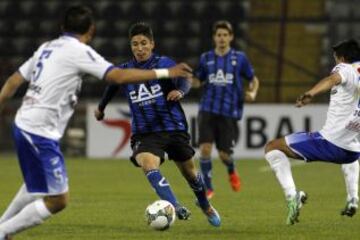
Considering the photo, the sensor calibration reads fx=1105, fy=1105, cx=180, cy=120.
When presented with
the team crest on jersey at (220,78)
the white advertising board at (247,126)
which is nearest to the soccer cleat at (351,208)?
the team crest on jersey at (220,78)

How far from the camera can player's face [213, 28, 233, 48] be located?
47.1 feet

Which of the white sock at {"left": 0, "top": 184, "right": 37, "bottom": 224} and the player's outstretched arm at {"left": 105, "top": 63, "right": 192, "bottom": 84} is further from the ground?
the player's outstretched arm at {"left": 105, "top": 63, "right": 192, "bottom": 84}

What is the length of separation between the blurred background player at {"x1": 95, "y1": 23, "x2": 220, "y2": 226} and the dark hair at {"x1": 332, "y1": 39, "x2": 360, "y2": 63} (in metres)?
1.47

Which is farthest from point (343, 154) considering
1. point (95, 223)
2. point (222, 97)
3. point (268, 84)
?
point (268, 84)

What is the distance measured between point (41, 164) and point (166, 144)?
244 cm

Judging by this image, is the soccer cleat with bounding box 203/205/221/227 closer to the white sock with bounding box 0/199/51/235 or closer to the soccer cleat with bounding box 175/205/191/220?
the soccer cleat with bounding box 175/205/191/220

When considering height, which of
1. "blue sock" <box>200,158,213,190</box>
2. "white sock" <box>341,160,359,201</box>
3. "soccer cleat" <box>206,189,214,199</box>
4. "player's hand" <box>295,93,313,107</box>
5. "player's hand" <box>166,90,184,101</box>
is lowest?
"soccer cleat" <box>206,189,214,199</box>

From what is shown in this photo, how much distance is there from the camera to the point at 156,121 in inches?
396

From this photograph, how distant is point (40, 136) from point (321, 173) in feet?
37.7

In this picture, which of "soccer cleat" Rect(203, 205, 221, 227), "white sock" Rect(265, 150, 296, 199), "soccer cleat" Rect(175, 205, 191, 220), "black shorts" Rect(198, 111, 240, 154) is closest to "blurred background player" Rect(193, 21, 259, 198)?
"black shorts" Rect(198, 111, 240, 154)

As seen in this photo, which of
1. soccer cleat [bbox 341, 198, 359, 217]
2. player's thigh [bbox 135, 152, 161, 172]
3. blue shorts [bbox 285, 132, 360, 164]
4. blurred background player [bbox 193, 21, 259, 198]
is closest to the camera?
player's thigh [bbox 135, 152, 161, 172]

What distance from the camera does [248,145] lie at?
22172 mm

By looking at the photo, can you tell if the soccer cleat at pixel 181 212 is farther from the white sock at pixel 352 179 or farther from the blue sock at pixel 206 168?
the blue sock at pixel 206 168

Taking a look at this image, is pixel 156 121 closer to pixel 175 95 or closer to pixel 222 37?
pixel 175 95
